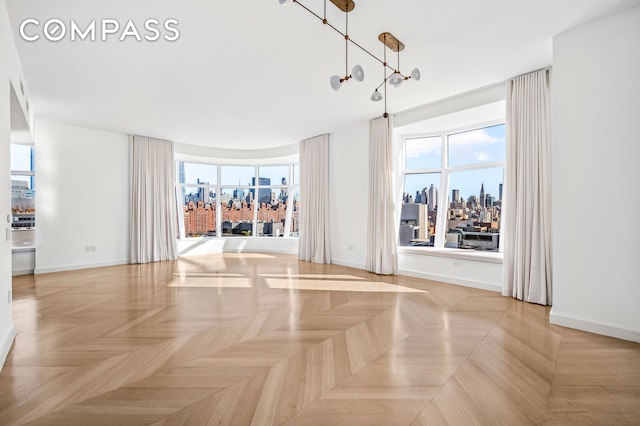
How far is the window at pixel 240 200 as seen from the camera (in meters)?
8.16

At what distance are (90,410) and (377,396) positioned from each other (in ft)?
5.09

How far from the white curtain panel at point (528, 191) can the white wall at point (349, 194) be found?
243cm

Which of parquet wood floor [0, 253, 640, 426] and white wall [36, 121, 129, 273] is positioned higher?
white wall [36, 121, 129, 273]

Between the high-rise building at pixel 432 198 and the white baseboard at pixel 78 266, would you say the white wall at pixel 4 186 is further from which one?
the high-rise building at pixel 432 198

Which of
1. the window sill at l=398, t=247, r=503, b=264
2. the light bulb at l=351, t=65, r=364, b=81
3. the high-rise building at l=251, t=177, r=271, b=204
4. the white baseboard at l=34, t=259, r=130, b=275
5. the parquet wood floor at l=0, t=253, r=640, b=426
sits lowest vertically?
the parquet wood floor at l=0, t=253, r=640, b=426

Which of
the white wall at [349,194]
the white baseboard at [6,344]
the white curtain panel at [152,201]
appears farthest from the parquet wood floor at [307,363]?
the white curtain panel at [152,201]

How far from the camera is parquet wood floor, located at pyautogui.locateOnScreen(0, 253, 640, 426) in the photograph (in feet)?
5.47

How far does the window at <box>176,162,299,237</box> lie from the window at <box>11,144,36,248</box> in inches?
117

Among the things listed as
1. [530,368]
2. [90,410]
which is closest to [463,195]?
[530,368]

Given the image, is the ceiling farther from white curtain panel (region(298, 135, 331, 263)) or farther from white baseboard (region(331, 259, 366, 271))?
white baseboard (region(331, 259, 366, 271))

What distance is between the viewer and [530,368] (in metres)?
2.13

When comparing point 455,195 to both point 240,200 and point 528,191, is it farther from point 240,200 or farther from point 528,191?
point 240,200

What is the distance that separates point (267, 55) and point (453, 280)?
3.89m

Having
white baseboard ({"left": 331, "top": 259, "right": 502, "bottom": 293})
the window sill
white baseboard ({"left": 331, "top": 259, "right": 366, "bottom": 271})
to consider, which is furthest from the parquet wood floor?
white baseboard ({"left": 331, "top": 259, "right": 366, "bottom": 271})
